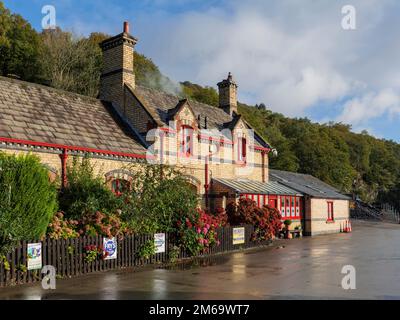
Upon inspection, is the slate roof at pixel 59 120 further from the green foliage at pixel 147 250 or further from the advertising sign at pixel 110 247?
the green foliage at pixel 147 250

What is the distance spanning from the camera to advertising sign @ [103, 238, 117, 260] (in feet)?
44.8

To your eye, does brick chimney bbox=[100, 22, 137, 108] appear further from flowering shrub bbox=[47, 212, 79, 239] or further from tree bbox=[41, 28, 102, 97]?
tree bbox=[41, 28, 102, 97]

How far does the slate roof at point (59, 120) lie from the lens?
1695 cm

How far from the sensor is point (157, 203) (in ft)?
54.0

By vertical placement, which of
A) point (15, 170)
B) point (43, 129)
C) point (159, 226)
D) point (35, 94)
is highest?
point (35, 94)

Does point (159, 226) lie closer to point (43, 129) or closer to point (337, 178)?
point (43, 129)

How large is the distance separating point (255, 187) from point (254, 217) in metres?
4.79

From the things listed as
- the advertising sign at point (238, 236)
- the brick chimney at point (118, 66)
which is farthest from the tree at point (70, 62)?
the advertising sign at point (238, 236)

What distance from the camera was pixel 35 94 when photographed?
65.0ft

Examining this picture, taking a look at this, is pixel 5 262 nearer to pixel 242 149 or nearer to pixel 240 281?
pixel 240 281

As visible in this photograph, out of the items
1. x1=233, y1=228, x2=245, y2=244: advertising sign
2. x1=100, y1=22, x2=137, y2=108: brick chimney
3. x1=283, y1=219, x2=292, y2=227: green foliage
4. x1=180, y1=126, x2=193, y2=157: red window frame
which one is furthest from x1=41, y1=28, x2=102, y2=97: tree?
x1=233, y1=228, x2=245, y2=244: advertising sign

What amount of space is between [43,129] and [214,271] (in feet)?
29.8

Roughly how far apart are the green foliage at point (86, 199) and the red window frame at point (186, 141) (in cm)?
771
